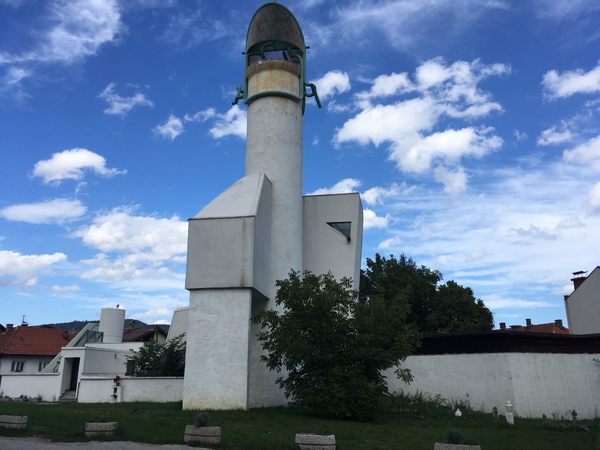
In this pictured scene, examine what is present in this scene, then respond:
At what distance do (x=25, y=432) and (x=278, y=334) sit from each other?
24.5ft

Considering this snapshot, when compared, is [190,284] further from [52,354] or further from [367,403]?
[52,354]

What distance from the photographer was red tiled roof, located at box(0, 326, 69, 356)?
4340 cm

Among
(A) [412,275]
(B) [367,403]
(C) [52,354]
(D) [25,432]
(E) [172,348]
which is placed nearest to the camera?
(D) [25,432]

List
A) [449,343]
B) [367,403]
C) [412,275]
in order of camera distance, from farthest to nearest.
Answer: [412,275] < [449,343] < [367,403]

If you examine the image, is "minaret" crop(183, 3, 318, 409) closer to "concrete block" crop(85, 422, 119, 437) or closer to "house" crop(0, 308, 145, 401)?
"concrete block" crop(85, 422, 119, 437)

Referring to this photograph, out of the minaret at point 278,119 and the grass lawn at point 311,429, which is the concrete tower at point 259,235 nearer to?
the minaret at point 278,119

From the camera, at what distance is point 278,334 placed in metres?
16.7

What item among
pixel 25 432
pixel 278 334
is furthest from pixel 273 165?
pixel 25 432

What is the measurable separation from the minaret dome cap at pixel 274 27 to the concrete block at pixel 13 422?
19351 millimetres

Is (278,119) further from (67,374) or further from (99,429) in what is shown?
(67,374)

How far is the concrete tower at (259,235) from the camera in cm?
1816

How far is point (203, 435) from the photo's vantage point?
11.0 metres

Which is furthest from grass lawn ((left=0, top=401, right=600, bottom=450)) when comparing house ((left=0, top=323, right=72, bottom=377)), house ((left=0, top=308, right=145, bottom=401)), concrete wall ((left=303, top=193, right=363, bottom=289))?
house ((left=0, top=323, right=72, bottom=377))

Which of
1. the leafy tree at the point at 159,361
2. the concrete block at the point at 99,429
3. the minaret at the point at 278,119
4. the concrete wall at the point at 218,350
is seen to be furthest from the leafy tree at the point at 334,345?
the leafy tree at the point at 159,361
